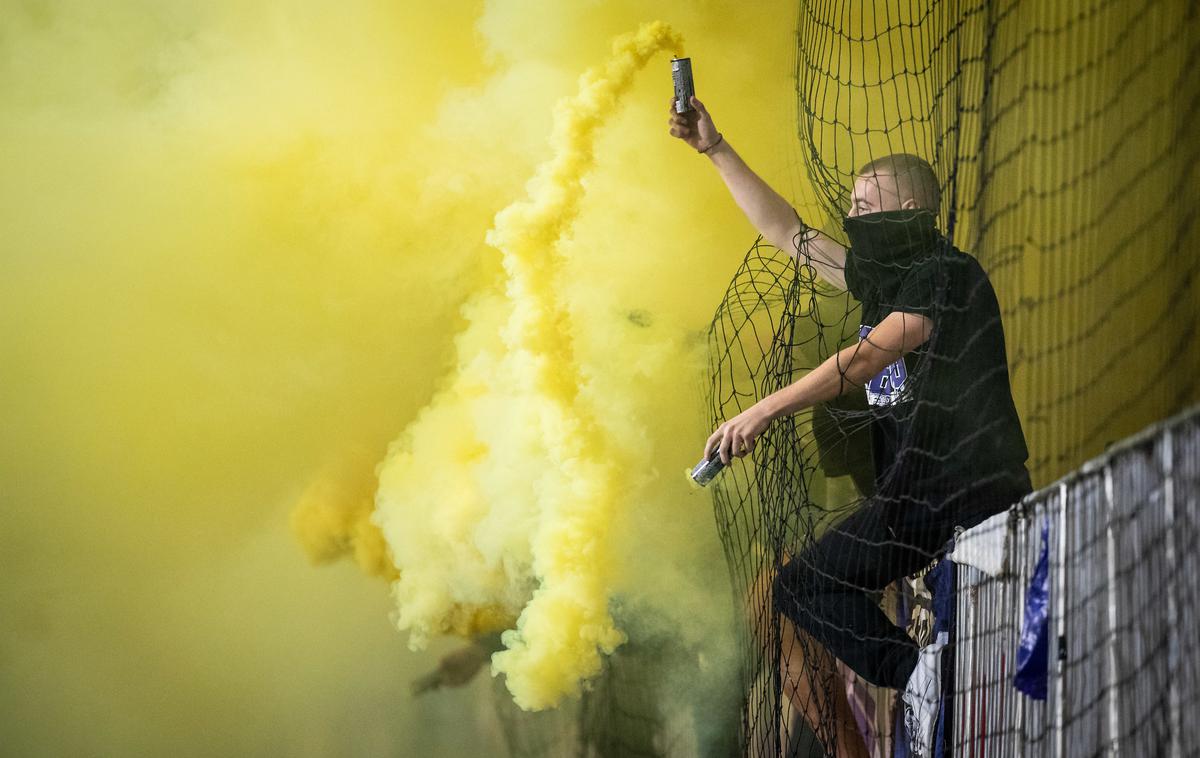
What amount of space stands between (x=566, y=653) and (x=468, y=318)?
0.85 meters

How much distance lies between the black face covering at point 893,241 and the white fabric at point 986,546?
1.56 ft

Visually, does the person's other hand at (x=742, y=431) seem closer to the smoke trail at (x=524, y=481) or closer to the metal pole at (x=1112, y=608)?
the metal pole at (x=1112, y=608)

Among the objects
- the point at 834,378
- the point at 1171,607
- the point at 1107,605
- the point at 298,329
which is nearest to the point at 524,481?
the point at 298,329

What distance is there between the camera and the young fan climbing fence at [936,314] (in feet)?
6.33

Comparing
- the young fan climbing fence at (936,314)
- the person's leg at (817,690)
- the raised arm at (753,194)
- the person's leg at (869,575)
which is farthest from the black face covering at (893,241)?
the person's leg at (817,690)

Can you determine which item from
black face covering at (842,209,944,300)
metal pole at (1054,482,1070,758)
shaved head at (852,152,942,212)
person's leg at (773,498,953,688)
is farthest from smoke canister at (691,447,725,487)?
metal pole at (1054,482,1070,758)

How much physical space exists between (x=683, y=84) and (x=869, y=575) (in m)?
1.04

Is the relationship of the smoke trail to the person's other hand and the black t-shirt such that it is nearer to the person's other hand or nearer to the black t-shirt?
the person's other hand

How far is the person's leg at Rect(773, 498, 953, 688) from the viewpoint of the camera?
6.47 feet

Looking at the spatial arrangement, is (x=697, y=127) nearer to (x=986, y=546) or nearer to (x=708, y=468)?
(x=708, y=468)

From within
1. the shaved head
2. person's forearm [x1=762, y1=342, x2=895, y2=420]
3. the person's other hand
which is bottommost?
the person's other hand

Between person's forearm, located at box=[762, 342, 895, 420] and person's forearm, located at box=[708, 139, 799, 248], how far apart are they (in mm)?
504

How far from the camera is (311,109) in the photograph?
2.82 metres

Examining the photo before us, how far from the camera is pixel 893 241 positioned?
2.04 meters
